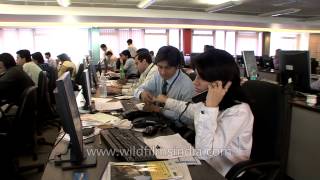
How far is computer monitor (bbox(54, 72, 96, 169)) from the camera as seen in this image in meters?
1.03

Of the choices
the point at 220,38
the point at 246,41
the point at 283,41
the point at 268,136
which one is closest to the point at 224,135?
the point at 268,136

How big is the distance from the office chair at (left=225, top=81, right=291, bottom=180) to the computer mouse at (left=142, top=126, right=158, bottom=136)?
478 mm

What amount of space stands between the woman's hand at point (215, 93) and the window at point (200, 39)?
11589 mm

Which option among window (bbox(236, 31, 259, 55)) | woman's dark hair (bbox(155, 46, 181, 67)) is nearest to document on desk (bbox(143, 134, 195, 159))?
woman's dark hair (bbox(155, 46, 181, 67))

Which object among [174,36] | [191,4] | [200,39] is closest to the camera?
[191,4]

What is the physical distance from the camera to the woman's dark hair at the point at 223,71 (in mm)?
1336

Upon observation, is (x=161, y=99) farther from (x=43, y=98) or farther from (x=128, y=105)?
(x=43, y=98)

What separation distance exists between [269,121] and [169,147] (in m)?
0.56

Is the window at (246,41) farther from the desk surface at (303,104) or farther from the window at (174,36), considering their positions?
the desk surface at (303,104)

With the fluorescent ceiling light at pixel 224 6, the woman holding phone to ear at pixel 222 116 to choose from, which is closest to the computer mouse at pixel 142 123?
the woman holding phone to ear at pixel 222 116

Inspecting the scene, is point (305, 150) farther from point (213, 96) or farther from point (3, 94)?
point (3, 94)

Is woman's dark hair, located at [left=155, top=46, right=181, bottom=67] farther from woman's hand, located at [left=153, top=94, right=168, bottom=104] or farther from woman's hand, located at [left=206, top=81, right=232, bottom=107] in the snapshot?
woman's hand, located at [left=206, top=81, right=232, bottom=107]

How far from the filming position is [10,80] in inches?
149

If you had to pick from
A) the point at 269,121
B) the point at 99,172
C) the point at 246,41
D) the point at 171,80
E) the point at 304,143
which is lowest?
the point at 304,143
